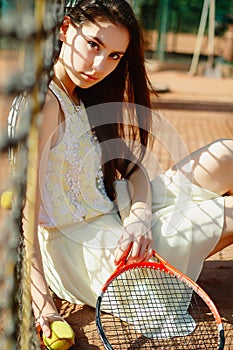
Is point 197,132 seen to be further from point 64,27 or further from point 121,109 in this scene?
point 64,27

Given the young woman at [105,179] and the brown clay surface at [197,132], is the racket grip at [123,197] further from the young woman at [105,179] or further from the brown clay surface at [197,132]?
the brown clay surface at [197,132]

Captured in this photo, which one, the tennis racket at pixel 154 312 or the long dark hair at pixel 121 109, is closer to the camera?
the tennis racket at pixel 154 312

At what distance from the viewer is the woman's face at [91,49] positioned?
5.48 ft

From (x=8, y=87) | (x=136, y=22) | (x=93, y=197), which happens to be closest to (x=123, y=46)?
(x=136, y=22)

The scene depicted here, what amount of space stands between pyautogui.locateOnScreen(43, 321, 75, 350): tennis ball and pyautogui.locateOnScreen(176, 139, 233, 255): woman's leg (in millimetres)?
563

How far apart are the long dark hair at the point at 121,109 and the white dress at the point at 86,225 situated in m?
0.07

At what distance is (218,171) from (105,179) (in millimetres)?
353

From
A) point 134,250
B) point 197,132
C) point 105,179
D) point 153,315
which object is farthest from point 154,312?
point 197,132

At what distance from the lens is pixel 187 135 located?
4168mm

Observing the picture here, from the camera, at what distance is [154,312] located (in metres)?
1.74

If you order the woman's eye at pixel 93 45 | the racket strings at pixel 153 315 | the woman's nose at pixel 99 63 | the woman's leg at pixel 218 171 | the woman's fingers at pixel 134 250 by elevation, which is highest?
the woman's eye at pixel 93 45

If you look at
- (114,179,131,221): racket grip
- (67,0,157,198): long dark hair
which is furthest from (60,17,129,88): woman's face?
(114,179,131,221): racket grip

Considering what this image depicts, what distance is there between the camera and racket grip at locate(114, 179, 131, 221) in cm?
191

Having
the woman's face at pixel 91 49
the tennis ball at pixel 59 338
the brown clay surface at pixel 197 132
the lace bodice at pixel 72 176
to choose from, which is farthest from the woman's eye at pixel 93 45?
the tennis ball at pixel 59 338
